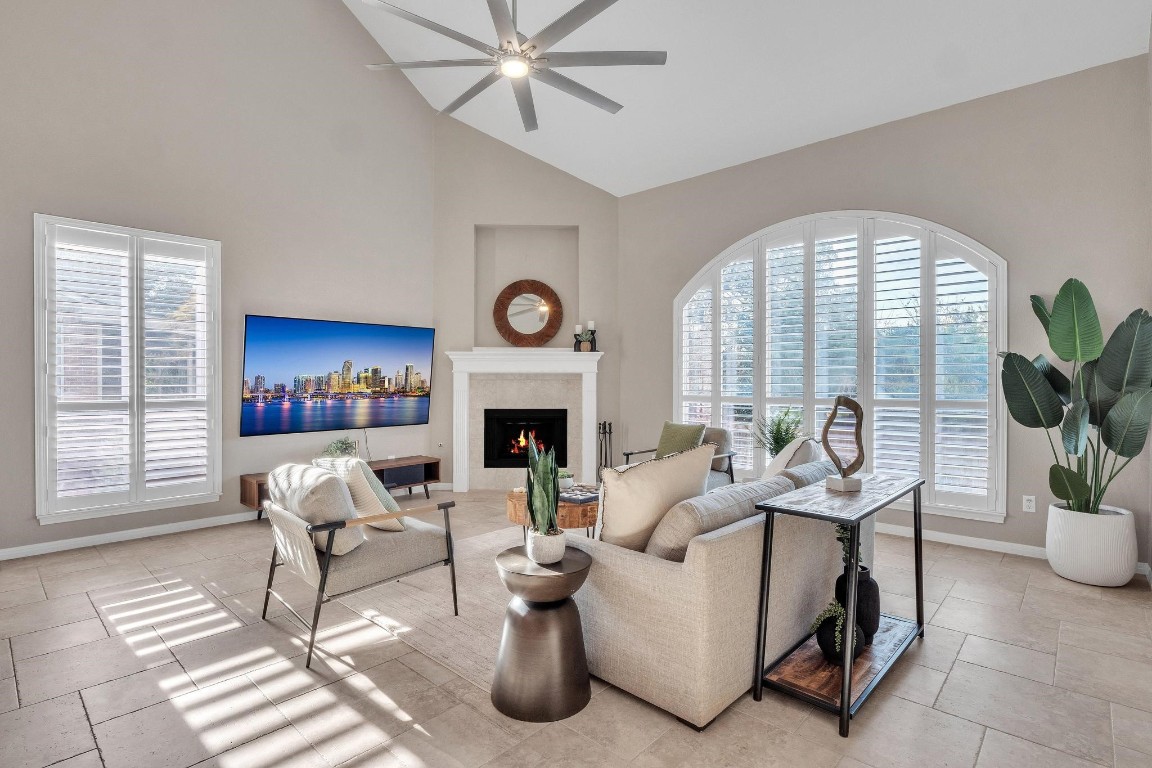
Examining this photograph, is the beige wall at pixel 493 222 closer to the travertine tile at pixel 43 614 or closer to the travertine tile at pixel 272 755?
the travertine tile at pixel 43 614

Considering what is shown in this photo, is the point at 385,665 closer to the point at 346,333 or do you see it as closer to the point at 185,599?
the point at 185,599

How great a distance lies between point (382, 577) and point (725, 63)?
4.47m

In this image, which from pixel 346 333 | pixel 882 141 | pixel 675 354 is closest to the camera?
pixel 882 141

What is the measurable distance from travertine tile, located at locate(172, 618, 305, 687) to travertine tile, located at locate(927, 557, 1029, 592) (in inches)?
159

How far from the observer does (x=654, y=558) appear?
91.3 inches

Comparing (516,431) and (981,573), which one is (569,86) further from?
(981,573)

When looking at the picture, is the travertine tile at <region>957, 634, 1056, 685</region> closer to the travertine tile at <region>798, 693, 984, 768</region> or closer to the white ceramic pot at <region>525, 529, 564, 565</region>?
the travertine tile at <region>798, 693, 984, 768</region>

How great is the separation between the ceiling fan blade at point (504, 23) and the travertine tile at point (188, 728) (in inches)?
131

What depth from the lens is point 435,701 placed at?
2.41 metres

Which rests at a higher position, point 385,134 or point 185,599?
point 385,134

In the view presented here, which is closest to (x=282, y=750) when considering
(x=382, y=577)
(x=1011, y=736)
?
(x=382, y=577)

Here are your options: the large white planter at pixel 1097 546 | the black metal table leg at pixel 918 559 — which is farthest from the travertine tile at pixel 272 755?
the large white planter at pixel 1097 546

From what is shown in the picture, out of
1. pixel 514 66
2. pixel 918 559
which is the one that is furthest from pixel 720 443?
pixel 514 66

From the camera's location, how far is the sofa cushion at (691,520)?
2.33 meters
